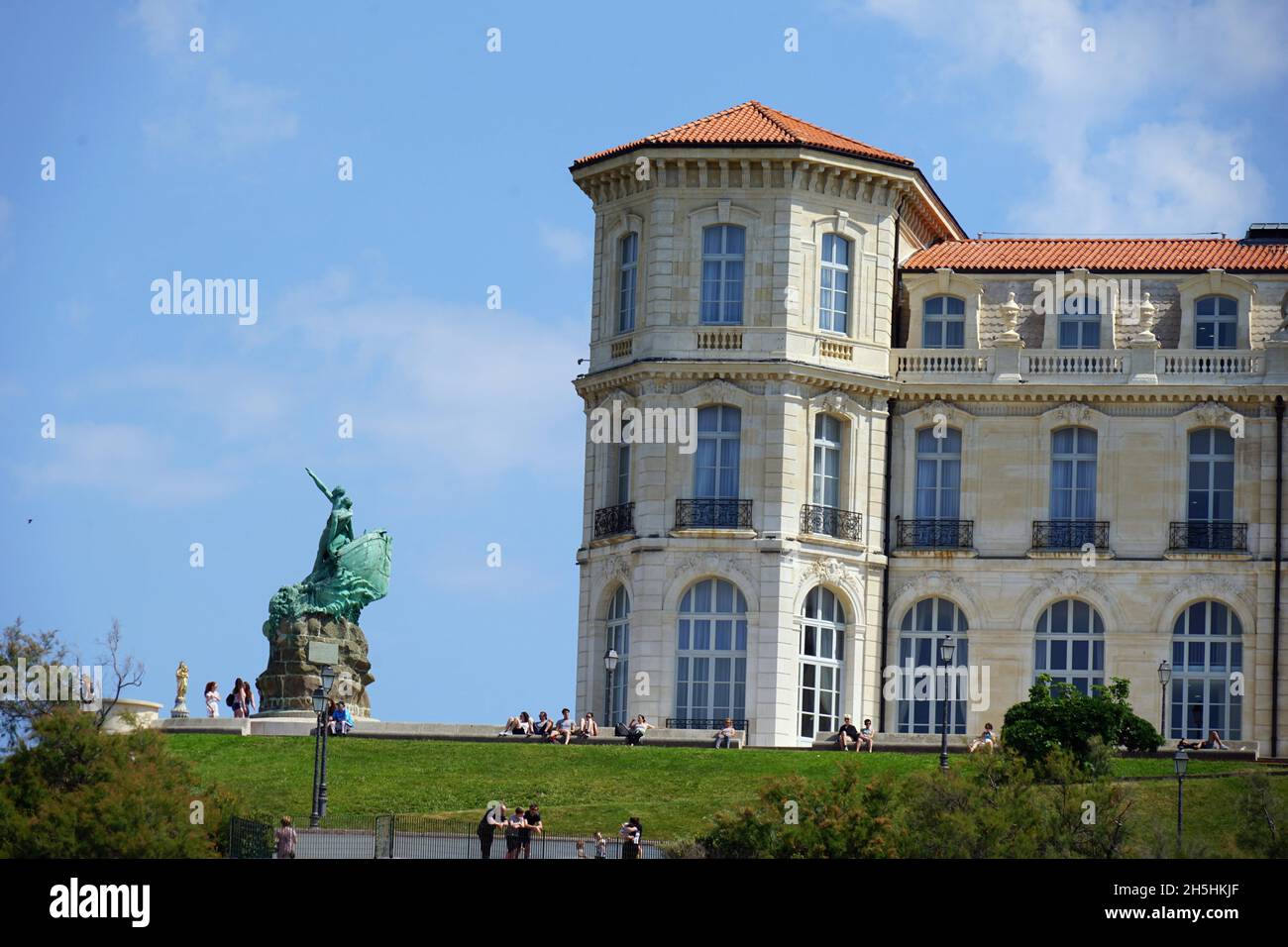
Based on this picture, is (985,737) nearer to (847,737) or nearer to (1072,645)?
(847,737)

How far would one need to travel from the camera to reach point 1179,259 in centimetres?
7088

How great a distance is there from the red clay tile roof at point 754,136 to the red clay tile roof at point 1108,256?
330 cm

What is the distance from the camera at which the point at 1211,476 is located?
68.4 m

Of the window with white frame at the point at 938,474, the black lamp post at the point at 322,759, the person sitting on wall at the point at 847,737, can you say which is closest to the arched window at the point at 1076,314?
the window with white frame at the point at 938,474

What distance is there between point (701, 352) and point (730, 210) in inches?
129

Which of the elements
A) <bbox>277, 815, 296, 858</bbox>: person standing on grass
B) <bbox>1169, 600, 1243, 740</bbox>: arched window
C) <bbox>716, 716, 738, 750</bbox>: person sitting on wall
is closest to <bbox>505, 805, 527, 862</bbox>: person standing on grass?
<bbox>277, 815, 296, 858</bbox>: person standing on grass

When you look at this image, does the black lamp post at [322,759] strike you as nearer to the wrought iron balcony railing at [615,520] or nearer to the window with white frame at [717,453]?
the wrought iron balcony railing at [615,520]

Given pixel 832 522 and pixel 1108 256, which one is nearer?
pixel 832 522

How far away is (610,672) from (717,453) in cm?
534

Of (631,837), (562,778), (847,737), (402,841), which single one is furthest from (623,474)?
(631,837)

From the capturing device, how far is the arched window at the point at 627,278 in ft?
227

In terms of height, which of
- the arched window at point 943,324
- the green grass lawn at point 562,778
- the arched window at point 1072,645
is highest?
the arched window at point 943,324

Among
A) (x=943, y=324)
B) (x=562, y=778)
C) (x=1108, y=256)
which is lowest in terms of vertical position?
(x=562, y=778)

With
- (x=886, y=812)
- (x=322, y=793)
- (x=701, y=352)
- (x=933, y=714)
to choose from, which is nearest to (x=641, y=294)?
(x=701, y=352)
